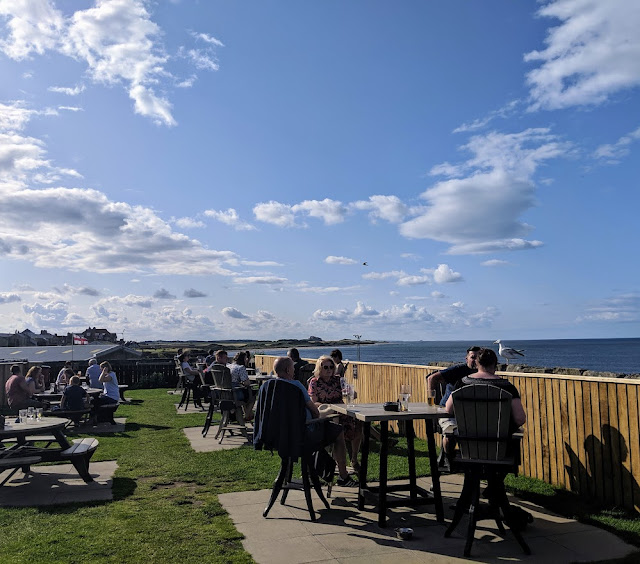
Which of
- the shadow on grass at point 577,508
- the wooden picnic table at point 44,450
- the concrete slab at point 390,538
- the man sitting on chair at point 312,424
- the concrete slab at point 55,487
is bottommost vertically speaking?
the concrete slab at point 55,487

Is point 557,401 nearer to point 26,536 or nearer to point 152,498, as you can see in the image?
point 152,498

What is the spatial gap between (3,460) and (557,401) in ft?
18.2

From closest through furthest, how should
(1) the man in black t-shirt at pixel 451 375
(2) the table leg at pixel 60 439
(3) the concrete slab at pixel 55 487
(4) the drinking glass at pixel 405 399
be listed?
(4) the drinking glass at pixel 405 399
(3) the concrete slab at pixel 55 487
(1) the man in black t-shirt at pixel 451 375
(2) the table leg at pixel 60 439

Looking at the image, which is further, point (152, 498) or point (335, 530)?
point (152, 498)

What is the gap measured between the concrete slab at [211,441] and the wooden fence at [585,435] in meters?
4.15

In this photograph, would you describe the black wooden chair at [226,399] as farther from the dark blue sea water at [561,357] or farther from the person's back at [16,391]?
the dark blue sea water at [561,357]

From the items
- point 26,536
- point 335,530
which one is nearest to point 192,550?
point 335,530

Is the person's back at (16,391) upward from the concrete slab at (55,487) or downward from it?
upward

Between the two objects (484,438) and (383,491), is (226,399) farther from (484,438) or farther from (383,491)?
(484,438)

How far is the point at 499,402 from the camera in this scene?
4316mm

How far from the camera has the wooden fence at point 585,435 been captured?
505 centimetres

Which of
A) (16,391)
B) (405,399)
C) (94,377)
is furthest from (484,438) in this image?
(94,377)

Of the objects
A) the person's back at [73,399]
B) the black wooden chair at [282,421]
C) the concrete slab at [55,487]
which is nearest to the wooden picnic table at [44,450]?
the concrete slab at [55,487]

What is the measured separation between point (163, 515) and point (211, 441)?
3940mm
